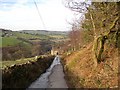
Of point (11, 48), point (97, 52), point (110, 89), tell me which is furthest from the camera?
point (11, 48)

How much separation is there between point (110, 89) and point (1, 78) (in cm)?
753

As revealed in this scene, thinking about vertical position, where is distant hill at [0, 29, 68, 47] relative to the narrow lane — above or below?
above

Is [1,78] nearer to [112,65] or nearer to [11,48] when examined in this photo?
[112,65]

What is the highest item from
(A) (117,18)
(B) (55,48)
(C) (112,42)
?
(A) (117,18)

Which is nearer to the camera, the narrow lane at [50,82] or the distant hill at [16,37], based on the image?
the narrow lane at [50,82]

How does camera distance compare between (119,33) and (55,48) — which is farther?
(55,48)

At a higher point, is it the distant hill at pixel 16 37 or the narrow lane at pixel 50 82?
the distant hill at pixel 16 37

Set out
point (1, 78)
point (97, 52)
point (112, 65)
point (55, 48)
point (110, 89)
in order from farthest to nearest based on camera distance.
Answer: point (55, 48) < point (97, 52) < point (112, 65) < point (1, 78) < point (110, 89)

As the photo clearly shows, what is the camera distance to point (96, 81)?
1789 centimetres

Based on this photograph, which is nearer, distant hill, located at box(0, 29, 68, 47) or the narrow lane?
the narrow lane

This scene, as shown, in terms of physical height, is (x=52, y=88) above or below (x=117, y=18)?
Answer: below

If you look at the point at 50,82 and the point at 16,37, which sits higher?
the point at 16,37

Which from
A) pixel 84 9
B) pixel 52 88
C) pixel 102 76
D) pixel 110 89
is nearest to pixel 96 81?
pixel 102 76

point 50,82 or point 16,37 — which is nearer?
point 50,82
